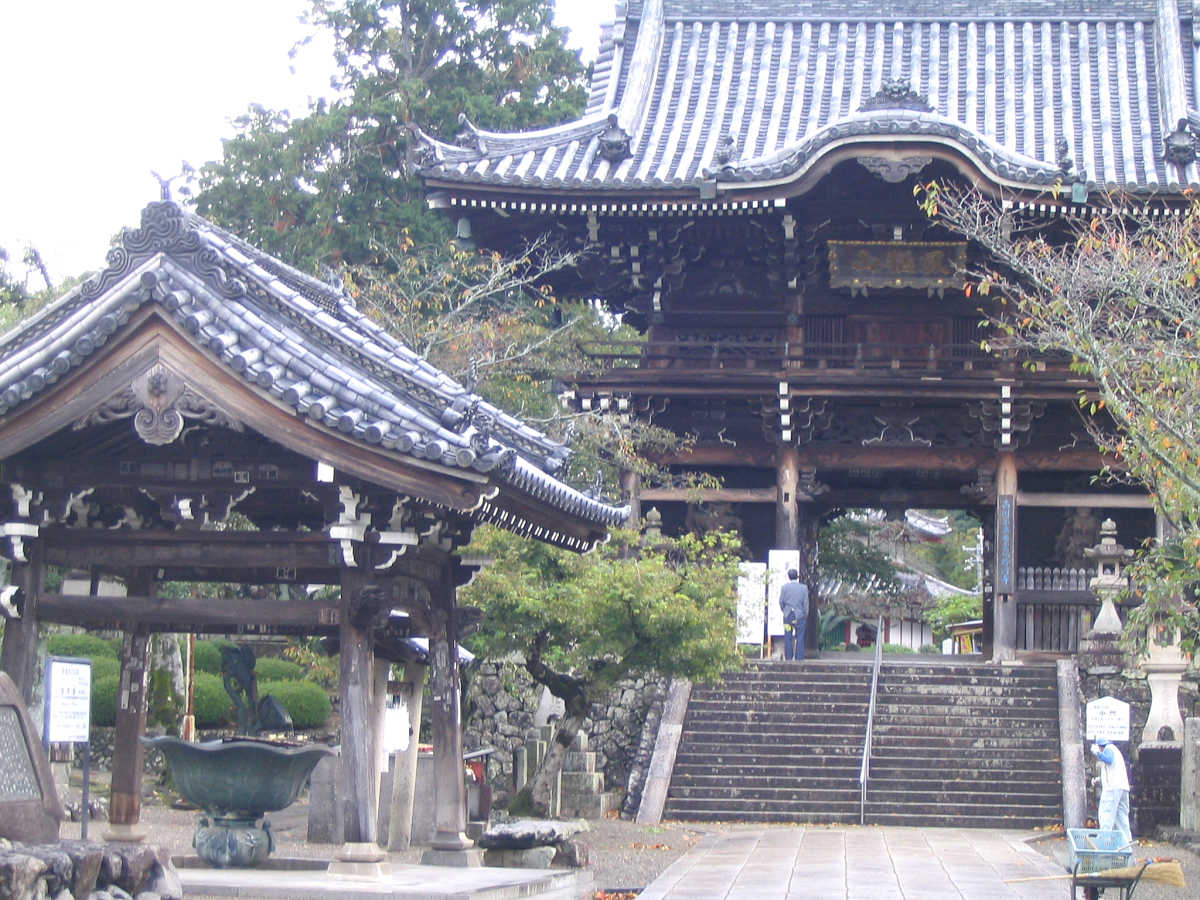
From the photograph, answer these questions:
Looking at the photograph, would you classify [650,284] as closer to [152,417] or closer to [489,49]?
[489,49]

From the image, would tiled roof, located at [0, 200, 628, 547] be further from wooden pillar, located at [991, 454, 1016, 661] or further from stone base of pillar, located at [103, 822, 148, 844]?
wooden pillar, located at [991, 454, 1016, 661]

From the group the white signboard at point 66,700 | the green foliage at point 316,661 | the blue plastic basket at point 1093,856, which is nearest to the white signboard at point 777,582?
the green foliage at point 316,661

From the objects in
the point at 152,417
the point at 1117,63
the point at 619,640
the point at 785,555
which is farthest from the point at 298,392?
the point at 1117,63

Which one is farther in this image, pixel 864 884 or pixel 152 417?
pixel 864 884

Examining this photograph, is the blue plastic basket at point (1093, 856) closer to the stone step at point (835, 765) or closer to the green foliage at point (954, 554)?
the stone step at point (835, 765)

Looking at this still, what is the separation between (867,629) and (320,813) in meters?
40.9

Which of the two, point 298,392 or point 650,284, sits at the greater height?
point 650,284

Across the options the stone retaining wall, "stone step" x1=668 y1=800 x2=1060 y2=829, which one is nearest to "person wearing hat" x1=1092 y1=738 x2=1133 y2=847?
"stone step" x1=668 y1=800 x2=1060 y2=829

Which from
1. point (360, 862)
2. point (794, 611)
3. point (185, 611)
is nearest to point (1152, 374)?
point (360, 862)

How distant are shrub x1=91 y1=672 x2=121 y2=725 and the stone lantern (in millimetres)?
12553

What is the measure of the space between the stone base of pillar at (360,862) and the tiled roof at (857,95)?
1490 centimetres

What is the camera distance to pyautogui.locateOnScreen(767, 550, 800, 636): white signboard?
25422mm

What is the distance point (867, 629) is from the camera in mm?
56031

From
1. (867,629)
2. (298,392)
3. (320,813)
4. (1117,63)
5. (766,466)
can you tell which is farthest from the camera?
(867,629)
